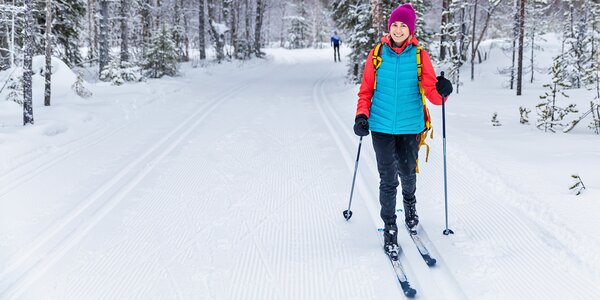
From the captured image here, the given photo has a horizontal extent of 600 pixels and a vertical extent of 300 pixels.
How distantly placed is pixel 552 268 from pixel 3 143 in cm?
822

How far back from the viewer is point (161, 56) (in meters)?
20.4

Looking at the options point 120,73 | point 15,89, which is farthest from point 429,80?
point 120,73

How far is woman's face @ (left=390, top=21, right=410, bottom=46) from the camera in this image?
155 inches

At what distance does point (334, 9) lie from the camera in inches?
838

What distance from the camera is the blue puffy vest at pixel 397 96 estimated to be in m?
4.07

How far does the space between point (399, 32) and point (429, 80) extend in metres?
0.52

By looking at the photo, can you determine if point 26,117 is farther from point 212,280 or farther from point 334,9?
point 334,9

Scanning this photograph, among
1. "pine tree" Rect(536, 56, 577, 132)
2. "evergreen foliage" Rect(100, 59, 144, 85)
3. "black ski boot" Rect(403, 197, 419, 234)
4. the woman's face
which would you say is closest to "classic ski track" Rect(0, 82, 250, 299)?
"black ski boot" Rect(403, 197, 419, 234)

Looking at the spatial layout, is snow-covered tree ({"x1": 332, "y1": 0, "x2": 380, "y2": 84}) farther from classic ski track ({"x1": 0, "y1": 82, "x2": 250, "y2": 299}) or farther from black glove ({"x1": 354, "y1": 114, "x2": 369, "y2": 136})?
black glove ({"x1": 354, "y1": 114, "x2": 369, "y2": 136})

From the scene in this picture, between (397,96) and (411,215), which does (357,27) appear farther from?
(397,96)

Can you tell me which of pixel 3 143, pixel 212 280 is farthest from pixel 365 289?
pixel 3 143

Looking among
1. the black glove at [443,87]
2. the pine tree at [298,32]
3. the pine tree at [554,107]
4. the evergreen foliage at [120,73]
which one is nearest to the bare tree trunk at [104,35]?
the evergreen foliage at [120,73]

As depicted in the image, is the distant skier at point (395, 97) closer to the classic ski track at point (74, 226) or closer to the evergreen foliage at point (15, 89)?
the classic ski track at point (74, 226)

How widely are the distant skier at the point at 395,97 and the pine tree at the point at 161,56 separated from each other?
17870 mm
